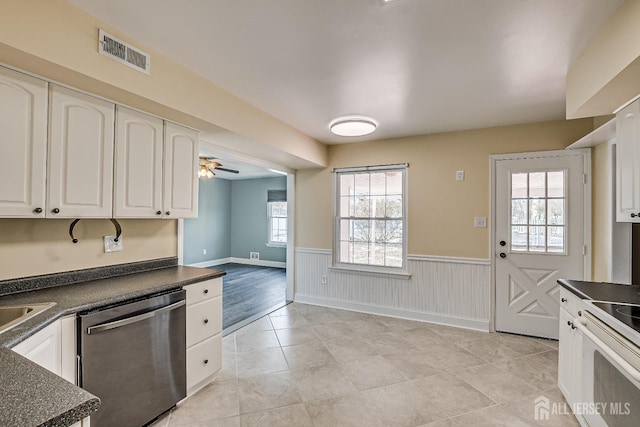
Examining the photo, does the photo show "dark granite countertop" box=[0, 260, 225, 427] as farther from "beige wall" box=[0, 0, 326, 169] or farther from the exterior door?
the exterior door

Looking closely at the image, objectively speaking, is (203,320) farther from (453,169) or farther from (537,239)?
(537,239)

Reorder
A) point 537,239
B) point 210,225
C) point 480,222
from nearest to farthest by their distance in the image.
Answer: point 537,239
point 480,222
point 210,225

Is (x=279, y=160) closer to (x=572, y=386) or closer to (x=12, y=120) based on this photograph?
(x=12, y=120)

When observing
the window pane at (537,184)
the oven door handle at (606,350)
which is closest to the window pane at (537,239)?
the window pane at (537,184)

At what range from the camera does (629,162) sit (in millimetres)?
1898

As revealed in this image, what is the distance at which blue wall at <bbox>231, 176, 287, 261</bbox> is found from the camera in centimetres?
765

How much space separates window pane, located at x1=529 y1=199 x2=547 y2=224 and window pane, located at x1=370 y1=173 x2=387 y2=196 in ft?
5.62

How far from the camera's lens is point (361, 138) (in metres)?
4.17

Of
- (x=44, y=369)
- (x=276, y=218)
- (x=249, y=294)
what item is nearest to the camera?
(x=44, y=369)

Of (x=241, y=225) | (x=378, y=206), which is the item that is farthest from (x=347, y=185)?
(x=241, y=225)

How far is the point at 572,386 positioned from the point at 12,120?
3624 millimetres

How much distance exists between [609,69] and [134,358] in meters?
3.19

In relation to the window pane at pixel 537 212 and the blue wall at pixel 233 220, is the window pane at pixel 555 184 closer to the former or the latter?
the window pane at pixel 537 212

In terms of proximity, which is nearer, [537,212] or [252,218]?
[537,212]
